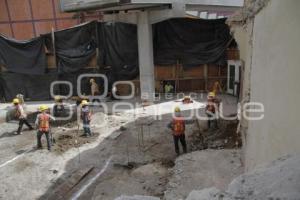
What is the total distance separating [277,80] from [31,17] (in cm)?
→ 2398

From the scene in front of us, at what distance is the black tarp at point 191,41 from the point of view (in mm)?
17922

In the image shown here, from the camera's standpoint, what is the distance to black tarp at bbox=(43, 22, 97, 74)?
18.6m

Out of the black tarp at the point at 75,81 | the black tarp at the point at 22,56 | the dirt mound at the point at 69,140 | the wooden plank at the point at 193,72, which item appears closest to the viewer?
the dirt mound at the point at 69,140

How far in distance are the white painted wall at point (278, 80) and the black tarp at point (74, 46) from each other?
13.3m

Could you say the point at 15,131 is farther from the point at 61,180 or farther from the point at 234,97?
the point at 234,97

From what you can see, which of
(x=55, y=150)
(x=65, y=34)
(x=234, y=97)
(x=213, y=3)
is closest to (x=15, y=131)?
(x=55, y=150)

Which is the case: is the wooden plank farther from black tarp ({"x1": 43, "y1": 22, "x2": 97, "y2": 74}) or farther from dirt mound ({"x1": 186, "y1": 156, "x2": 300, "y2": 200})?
dirt mound ({"x1": 186, "y1": 156, "x2": 300, "y2": 200})

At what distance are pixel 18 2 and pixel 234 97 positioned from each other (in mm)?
18045

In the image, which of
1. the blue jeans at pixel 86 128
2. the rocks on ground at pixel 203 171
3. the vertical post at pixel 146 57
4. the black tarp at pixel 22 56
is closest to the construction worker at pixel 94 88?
the vertical post at pixel 146 57

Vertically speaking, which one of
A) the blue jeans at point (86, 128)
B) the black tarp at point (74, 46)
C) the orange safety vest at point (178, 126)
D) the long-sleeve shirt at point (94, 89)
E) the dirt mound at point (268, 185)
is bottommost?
the blue jeans at point (86, 128)

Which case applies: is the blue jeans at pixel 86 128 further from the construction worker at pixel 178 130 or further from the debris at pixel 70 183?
the construction worker at pixel 178 130

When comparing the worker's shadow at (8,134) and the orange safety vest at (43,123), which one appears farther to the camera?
the worker's shadow at (8,134)

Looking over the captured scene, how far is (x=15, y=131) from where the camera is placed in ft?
45.6

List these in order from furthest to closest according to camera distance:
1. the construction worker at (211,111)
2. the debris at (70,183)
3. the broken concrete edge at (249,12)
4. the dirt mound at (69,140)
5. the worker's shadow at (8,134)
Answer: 1. the worker's shadow at (8,134)
2. the construction worker at (211,111)
3. the dirt mound at (69,140)
4. the debris at (70,183)
5. the broken concrete edge at (249,12)
